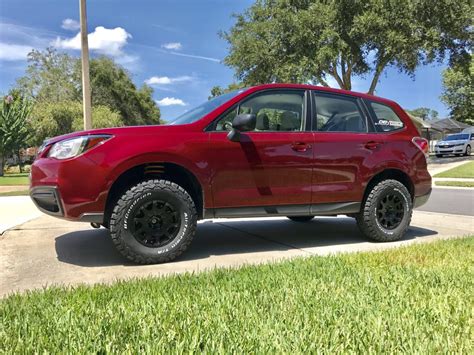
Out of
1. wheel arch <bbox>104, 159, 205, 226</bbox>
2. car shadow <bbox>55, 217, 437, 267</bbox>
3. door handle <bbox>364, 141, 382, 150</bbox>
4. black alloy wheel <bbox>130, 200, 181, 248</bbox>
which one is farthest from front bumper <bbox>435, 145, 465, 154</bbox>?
black alloy wheel <bbox>130, 200, 181, 248</bbox>

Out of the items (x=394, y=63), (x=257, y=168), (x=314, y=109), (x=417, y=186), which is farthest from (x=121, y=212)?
(x=394, y=63)

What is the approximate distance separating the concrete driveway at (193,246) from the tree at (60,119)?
3120 cm

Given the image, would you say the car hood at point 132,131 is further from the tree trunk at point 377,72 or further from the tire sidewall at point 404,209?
the tree trunk at point 377,72

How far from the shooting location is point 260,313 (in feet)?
8.29

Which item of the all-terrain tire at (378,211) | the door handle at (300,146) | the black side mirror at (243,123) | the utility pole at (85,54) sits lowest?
the all-terrain tire at (378,211)

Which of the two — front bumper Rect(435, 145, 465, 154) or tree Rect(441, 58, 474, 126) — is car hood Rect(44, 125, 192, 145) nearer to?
front bumper Rect(435, 145, 465, 154)

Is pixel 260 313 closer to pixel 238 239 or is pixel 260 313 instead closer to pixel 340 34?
pixel 238 239

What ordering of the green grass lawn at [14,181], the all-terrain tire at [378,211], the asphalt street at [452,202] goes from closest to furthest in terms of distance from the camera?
the all-terrain tire at [378,211] < the asphalt street at [452,202] < the green grass lawn at [14,181]

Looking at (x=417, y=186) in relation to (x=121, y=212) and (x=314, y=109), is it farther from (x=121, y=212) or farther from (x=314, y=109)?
(x=121, y=212)

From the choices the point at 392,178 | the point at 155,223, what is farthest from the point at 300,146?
the point at 155,223

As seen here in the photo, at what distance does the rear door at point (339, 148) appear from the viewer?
4.71m

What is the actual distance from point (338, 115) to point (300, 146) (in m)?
0.79

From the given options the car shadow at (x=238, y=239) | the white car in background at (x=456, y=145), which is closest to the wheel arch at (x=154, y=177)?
the car shadow at (x=238, y=239)

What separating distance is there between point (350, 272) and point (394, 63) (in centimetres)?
2179
